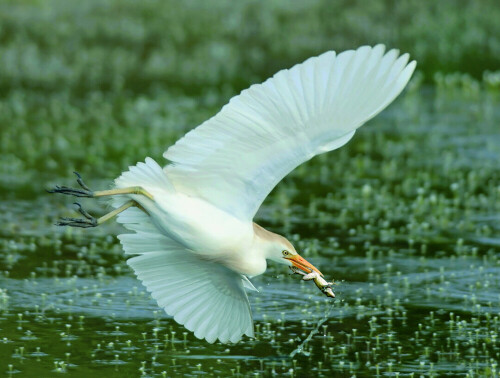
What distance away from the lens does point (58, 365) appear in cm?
860

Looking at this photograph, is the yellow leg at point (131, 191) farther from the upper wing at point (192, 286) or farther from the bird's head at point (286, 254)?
the bird's head at point (286, 254)

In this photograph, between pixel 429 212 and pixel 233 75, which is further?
pixel 233 75

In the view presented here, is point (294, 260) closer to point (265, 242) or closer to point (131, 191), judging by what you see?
point (265, 242)

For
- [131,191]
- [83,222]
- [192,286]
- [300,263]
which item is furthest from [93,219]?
[300,263]

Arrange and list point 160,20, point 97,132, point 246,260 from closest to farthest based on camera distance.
Answer: point 246,260, point 97,132, point 160,20

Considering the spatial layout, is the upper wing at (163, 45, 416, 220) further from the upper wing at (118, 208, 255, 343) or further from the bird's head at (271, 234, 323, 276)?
the upper wing at (118, 208, 255, 343)

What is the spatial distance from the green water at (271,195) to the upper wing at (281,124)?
5.12 ft

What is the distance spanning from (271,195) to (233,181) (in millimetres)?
6933

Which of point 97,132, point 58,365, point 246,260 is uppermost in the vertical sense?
point 97,132

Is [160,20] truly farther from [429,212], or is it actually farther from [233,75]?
[429,212]

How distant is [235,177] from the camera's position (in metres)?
7.69

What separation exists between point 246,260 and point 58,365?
1.74 meters

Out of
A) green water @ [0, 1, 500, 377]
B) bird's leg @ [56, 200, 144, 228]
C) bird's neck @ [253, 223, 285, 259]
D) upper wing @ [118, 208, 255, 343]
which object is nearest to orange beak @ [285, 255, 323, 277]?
bird's neck @ [253, 223, 285, 259]

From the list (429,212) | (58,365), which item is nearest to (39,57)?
(429,212)
